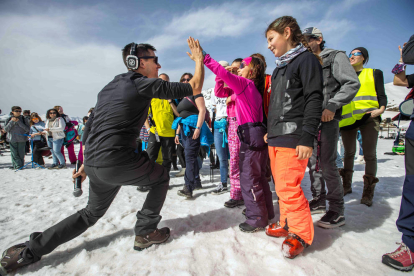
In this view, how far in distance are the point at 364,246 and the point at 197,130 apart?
270 cm

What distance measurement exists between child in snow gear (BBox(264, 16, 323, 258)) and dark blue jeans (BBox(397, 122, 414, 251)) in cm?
67

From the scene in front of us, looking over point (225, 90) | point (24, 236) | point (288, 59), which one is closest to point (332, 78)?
point (288, 59)

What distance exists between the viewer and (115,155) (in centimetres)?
179

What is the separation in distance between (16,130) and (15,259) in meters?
8.05

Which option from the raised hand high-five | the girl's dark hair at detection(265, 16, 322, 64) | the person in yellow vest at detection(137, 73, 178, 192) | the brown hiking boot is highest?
the girl's dark hair at detection(265, 16, 322, 64)

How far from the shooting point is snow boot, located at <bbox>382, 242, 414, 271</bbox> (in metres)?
1.58

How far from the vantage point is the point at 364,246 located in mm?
1959

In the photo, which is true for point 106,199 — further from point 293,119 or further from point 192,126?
point 192,126

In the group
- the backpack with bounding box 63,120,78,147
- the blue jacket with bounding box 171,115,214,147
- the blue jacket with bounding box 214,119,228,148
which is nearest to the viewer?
the blue jacket with bounding box 171,115,214,147

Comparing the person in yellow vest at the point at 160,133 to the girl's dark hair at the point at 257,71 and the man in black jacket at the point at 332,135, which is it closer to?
the girl's dark hair at the point at 257,71

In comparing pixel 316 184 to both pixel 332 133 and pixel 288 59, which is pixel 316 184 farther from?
pixel 288 59

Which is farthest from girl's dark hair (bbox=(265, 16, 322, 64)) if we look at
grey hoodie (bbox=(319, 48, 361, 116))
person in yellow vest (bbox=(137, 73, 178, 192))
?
person in yellow vest (bbox=(137, 73, 178, 192))

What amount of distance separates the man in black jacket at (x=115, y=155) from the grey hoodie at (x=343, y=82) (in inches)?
53.6

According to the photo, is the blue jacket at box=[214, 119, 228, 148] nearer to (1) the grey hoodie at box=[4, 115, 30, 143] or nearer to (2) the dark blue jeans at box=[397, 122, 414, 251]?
(2) the dark blue jeans at box=[397, 122, 414, 251]
